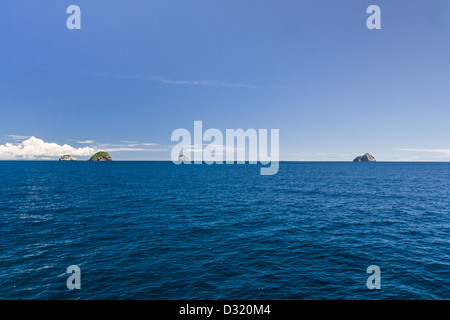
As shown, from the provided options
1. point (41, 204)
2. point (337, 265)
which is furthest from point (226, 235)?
point (41, 204)

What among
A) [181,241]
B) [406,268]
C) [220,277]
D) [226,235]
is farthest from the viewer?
[226,235]

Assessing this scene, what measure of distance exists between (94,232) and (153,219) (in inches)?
364

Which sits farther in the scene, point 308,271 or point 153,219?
point 153,219

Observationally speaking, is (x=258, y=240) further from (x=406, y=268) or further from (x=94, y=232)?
(x=94, y=232)

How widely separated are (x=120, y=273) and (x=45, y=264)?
8548mm

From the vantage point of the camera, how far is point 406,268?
857 inches

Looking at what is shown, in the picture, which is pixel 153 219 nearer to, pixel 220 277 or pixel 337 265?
pixel 220 277
